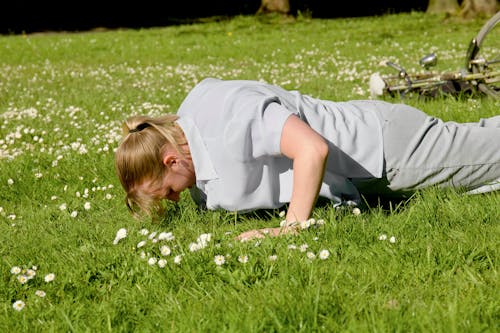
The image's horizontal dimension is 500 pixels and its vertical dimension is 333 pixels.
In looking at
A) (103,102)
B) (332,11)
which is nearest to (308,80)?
(103,102)

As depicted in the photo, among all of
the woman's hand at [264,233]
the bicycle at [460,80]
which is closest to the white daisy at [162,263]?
the woman's hand at [264,233]

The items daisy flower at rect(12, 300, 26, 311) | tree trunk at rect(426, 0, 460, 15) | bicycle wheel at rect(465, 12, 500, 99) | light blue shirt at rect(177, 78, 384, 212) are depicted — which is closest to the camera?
daisy flower at rect(12, 300, 26, 311)

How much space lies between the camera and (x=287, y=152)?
3.65 metres

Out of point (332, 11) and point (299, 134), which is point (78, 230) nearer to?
point (299, 134)

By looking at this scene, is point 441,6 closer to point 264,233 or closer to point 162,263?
point 264,233

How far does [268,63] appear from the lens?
13.9 m

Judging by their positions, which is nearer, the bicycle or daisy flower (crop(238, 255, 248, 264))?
daisy flower (crop(238, 255, 248, 264))

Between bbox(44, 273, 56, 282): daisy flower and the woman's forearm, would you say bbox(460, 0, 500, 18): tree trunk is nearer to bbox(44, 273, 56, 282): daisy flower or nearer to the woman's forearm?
the woman's forearm

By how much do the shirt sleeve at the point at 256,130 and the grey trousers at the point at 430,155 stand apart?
2.76ft

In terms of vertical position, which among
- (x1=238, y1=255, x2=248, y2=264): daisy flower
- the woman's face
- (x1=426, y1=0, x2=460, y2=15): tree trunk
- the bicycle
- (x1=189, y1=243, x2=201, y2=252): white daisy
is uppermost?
the woman's face

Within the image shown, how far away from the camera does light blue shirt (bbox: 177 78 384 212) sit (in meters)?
3.79

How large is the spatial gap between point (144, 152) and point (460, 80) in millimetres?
4688

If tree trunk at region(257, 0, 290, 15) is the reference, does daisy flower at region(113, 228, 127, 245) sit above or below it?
above

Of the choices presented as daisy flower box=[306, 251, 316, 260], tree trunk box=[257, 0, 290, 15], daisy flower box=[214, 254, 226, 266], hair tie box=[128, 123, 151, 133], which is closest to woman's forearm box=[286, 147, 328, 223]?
daisy flower box=[306, 251, 316, 260]
